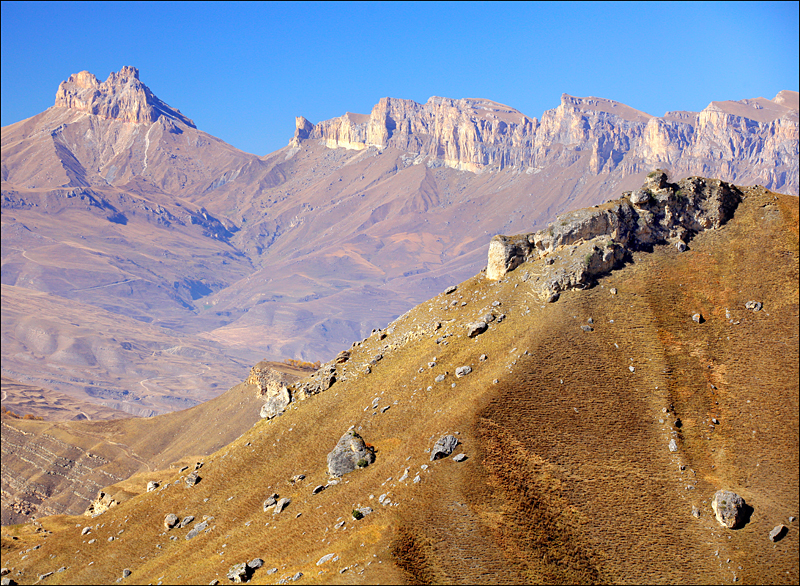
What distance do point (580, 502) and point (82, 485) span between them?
12994cm

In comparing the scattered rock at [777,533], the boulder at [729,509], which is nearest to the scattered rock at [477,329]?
the boulder at [729,509]

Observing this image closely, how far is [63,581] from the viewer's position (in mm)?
54656

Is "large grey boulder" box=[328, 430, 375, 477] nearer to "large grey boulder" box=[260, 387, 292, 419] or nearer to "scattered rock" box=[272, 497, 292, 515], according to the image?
"scattered rock" box=[272, 497, 292, 515]

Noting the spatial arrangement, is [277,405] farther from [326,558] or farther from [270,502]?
[326,558]

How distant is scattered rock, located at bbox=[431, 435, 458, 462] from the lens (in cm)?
4956

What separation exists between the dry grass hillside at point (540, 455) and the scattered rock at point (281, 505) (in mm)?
618

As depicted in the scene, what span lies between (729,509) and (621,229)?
104 ft

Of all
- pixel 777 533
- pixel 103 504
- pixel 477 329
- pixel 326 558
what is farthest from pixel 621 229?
pixel 103 504

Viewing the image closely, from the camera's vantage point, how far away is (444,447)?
49.7 metres

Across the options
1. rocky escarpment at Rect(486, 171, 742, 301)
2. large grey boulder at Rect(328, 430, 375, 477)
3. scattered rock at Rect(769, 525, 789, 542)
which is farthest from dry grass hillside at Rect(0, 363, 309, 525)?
scattered rock at Rect(769, 525, 789, 542)

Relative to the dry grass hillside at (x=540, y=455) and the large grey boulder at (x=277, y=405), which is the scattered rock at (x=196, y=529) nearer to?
the dry grass hillside at (x=540, y=455)

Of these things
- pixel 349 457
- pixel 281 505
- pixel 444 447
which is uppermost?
pixel 349 457

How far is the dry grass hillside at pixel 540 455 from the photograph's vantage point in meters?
43.6

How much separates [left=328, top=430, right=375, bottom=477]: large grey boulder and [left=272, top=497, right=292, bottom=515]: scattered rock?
4.28 m
